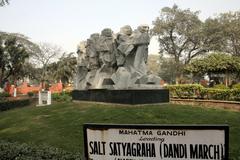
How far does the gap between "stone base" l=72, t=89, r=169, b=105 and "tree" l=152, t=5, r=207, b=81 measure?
2868 centimetres

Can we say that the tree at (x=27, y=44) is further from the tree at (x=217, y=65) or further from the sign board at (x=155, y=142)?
the sign board at (x=155, y=142)

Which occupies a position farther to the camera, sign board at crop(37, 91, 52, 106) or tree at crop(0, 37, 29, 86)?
tree at crop(0, 37, 29, 86)

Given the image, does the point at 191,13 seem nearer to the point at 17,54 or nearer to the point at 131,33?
the point at 17,54

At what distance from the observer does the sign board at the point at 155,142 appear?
7.04 feet

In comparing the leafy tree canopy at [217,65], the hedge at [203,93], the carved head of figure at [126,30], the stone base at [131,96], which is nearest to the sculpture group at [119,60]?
the carved head of figure at [126,30]

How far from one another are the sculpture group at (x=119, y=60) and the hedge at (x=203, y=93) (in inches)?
218

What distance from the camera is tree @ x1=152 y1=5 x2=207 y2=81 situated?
1695 inches

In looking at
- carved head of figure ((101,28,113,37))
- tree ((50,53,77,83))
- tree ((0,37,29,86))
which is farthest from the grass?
tree ((50,53,77,83))

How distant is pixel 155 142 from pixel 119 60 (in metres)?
13.6

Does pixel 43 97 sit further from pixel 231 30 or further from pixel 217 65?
pixel 231 30

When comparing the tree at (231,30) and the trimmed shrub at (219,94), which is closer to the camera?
the trimmed shrub at (219,94)

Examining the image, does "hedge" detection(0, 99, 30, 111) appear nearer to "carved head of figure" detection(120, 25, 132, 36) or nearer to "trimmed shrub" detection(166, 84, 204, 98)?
"carved head of figure" detection(120, 25, 132, 36)

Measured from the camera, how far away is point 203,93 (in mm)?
20828

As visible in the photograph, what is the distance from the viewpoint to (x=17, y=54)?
3978cm
